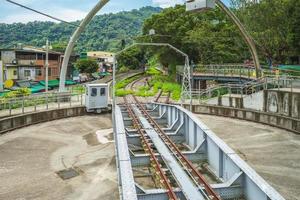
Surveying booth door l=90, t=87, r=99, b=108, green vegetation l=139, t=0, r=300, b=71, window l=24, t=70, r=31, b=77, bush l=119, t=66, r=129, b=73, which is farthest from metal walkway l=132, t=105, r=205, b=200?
bush l=119, t=66, r=129, b=73

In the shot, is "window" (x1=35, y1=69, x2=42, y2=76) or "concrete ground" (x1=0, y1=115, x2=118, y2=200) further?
"window" (x1=35, y1=69, x2=42, y2=76)

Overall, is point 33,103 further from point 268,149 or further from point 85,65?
point 85,65

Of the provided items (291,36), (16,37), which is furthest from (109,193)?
(16,37)

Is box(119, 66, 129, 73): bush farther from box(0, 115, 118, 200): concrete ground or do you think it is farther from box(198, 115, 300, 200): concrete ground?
box(0, 115, 118, 200): concrete ground

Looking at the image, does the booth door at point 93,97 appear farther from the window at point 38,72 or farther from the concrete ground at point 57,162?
the window at point 38,72

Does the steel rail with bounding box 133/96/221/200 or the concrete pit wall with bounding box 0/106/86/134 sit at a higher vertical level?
the concrete pit wall with bounding box 0/106/86/134
